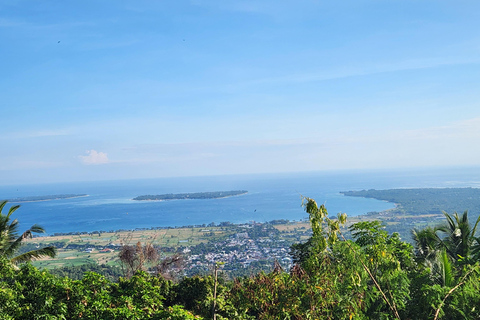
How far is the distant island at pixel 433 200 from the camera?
49812 mm

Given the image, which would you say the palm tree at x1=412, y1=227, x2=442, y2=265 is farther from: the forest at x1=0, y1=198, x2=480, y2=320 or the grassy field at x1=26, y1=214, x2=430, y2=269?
the grassy field at x1=26, y1=214, x2=430, y2=269

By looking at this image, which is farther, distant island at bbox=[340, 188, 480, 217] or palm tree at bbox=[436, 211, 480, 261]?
distant island at bbox=[340, 188, 480, 217]

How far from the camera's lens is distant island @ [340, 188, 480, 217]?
49.8m

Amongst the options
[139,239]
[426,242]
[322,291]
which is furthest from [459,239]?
[139,239]

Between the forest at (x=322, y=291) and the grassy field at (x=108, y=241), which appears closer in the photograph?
the forest at (x=322, y=291)

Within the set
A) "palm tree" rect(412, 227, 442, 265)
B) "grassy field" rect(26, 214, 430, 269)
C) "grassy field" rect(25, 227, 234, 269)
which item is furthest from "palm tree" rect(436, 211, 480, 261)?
"grassy field" rect(26, 214, 430, 269)

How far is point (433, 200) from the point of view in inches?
2383

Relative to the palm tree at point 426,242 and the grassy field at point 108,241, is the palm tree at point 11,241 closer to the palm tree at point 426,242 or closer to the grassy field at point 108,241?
the palm tree at point 426,242

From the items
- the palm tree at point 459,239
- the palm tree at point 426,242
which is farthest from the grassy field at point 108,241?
the palm tree at point 459,239

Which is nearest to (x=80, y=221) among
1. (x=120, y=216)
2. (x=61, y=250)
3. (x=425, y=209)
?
(x=120, y=216)

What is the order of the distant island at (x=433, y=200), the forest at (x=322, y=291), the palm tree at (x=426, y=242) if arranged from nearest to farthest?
1. the forest at (x=322, y=291)
2. the palm tree at (x=426, y=242)
3. the distant island at (x=433, y=200)

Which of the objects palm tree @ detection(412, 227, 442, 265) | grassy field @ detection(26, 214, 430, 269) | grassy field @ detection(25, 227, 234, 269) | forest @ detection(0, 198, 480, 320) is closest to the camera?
forest @ detection(0, 198, 480, 320)

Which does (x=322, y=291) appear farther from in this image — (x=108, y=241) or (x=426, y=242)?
(x=108, y=241)

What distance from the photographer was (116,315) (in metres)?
4.50
